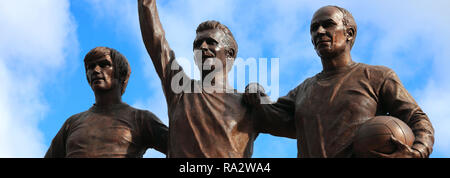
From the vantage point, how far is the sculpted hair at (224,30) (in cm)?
1215

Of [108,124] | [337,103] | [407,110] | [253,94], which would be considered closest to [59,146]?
[108,124]

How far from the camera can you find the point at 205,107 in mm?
11336

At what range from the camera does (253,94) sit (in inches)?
448

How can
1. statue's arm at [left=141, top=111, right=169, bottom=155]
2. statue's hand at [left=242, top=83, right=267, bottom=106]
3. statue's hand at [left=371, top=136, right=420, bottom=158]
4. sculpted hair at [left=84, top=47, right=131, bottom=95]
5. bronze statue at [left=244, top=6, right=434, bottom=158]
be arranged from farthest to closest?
sculpted hair at [left=84, top=47, right=131, bottom=95], statue's arm at [left=141, top=111, right=169, bottom=155], statue's hand at [left=242, top=83, right=267, bottom=106], bronze statue at [left=244, top=6, right=434, bottom=158], statue's hand at [left=371, top=136, right=420, bottom=158]

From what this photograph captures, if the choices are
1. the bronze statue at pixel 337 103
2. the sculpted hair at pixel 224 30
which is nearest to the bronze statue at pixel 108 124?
the sculpted hair at pixel 224 30

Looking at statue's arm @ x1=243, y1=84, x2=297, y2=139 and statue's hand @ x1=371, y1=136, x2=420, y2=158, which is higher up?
statue's arm @ x1=243, y1=84, x2=297, y2=139

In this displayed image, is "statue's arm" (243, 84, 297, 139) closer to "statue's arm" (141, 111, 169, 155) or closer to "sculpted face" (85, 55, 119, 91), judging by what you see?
"statue's arm" (141, 111, 169, 155)

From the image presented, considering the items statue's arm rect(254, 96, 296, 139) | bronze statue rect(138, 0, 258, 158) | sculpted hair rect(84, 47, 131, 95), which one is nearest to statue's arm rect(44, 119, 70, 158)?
sculpted hair rect(84, 47, 131, 95)

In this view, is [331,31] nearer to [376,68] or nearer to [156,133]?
[376,68]

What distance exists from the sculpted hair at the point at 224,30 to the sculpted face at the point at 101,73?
1403 mm

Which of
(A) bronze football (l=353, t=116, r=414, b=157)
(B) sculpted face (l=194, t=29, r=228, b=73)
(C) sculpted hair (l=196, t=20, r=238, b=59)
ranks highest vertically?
→ (C) sculpted hair (l=196, t=20, r=238, b=59)

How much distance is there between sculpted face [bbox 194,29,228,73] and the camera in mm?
11883

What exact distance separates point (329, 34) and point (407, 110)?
1.49 m
